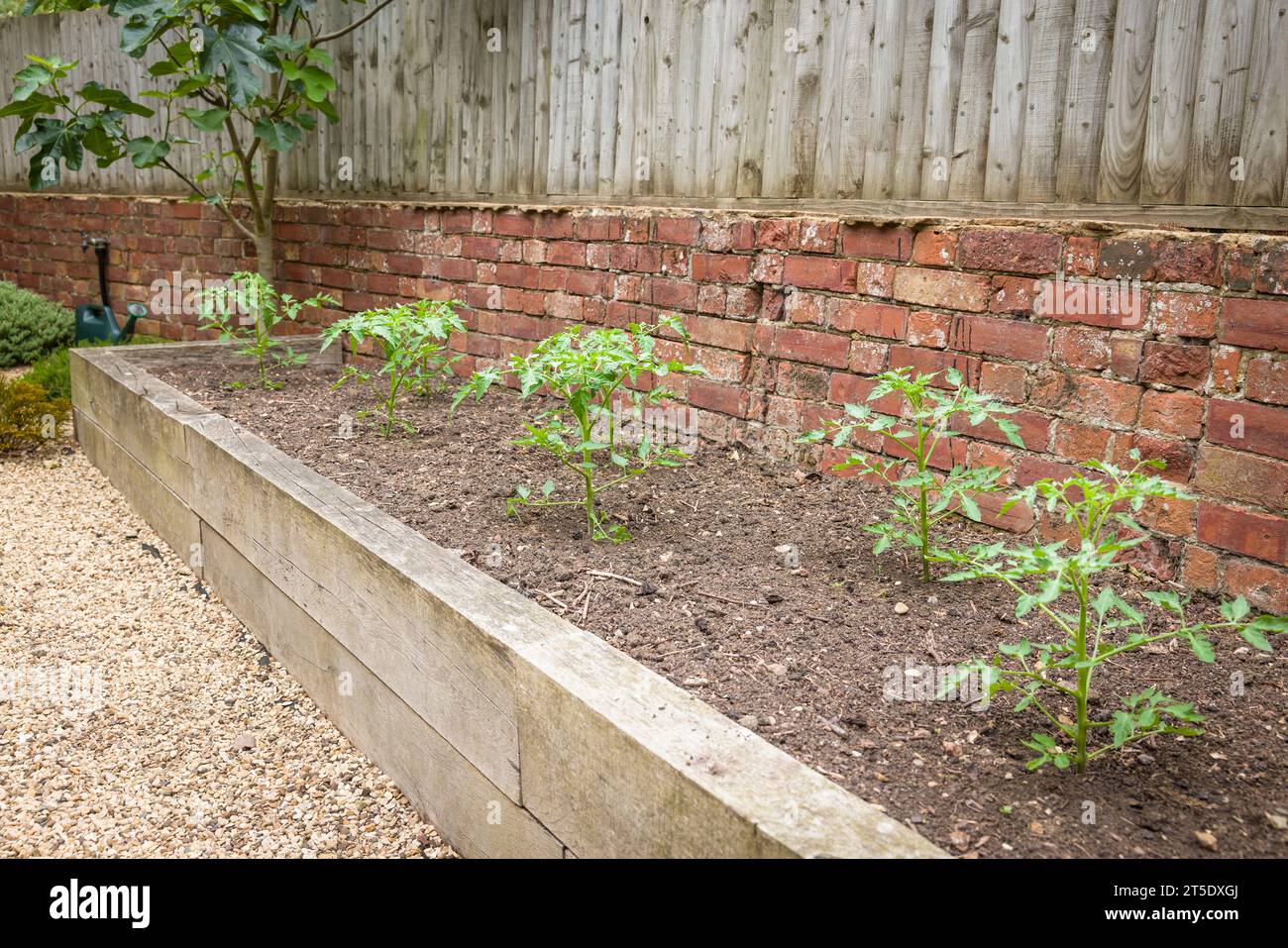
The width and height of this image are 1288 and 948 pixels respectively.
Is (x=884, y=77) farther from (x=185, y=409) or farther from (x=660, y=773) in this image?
(x=185, y=409)

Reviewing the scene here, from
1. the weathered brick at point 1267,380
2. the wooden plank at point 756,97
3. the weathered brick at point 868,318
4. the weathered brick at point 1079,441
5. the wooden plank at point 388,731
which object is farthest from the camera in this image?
the wooden plank at point 756,97

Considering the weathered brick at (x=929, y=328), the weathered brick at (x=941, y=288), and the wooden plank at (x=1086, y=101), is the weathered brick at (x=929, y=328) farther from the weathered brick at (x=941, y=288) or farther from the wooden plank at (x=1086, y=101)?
the wooden plank at (x=1086, y=101)

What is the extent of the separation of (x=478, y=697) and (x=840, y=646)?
0.80 m

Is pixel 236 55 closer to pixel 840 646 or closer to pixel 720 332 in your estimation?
pixel 720 332

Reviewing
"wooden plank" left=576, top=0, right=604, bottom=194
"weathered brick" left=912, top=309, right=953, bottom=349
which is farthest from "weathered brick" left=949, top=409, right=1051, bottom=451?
"wooden plank" left=576, top=0, right=604, bottom=194

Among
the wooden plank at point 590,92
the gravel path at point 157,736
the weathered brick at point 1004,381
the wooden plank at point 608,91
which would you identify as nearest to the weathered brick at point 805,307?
the weathered brick at point 1004,381

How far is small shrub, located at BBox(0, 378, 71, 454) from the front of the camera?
18.1ft

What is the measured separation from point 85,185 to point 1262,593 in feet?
29.6

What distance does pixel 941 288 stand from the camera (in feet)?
9.65

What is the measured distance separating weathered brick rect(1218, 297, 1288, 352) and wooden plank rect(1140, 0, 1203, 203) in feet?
1.11

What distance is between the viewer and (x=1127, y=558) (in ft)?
8.52

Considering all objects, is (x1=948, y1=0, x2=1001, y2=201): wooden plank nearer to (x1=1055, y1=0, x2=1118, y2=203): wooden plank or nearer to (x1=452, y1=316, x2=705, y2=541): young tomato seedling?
(x1=1055, y1=0, x2=1118, y2=203): wooden plank

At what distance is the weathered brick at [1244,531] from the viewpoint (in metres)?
2.31

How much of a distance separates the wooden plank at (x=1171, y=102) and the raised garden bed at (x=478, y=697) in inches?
67.8
